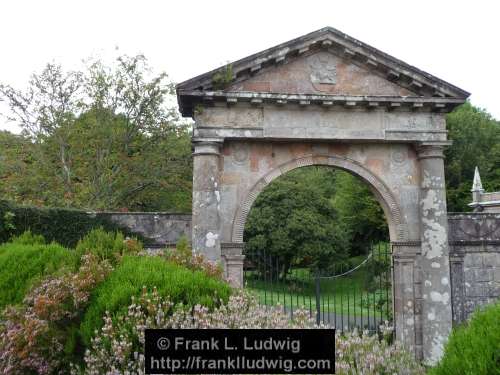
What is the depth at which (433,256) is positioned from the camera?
9539mm

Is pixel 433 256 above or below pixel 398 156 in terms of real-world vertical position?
below

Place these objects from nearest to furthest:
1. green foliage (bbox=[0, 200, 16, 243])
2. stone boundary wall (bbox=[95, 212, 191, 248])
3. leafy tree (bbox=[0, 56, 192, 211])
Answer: green foliage (bbox=[0, 200, 16, 243])
stone boundary wall (bbox=[95, 212, 191, 248])
leafy tree (bbox=[0, 56, 192, 211])

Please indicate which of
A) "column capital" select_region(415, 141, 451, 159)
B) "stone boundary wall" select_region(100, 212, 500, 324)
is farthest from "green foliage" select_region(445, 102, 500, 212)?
→ "column capital" select_region(415, 141, 451, 159)

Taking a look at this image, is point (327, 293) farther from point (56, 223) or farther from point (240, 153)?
point (56, 223)

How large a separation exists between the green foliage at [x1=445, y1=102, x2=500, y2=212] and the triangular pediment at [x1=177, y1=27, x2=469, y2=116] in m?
22.1

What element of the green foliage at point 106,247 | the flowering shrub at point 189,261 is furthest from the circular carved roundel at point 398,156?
the green foliage at point 106,247

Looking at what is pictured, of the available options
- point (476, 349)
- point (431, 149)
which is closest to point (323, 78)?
point (431, 149)

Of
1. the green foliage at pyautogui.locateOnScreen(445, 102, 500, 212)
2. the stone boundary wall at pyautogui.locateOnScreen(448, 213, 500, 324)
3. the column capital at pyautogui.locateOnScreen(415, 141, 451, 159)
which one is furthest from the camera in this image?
the green foliage at pyautogui.locateOnScreen(445, 102, 500, 212)

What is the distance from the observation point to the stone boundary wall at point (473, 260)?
434 inches

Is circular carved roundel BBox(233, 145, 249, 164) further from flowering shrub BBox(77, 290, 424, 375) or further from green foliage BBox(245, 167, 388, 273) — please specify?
green foliage BBox(245, 167, 388, 273)

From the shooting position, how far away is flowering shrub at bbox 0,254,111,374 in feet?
15.1

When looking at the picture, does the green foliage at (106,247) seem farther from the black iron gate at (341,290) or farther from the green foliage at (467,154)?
the green foliage at (467,154)

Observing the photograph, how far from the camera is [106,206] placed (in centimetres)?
1550

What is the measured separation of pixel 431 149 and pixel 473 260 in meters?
3.16
